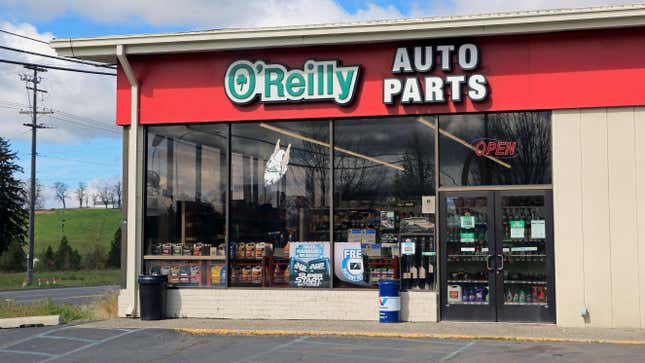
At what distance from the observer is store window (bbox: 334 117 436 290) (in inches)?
619

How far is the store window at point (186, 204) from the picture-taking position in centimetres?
1683

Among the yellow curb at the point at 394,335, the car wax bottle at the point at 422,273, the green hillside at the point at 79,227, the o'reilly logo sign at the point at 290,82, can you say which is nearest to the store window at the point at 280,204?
the o'reilly logo sign at the point at 290,82

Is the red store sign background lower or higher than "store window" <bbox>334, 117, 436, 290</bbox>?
higher

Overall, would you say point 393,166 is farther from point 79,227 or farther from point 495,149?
point 79,227

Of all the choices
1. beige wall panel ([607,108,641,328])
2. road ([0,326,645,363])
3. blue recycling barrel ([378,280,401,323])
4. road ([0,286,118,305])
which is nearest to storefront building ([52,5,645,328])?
beige wall panel ([607,108,641,328])

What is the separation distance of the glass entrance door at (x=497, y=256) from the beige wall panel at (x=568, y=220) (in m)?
0.17

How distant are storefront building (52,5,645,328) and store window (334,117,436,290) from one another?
31 mm

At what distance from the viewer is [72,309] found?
18.8 m

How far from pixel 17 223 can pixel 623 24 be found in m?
49.2

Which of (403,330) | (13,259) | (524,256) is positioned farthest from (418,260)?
(13,259)

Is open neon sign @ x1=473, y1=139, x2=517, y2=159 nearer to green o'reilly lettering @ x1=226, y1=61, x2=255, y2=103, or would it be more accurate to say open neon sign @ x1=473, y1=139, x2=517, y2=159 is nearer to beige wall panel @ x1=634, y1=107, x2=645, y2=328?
beige wall panel @ x1=634, y1=107, x2=645, y2=328

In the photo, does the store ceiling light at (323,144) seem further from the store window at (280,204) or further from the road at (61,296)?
the road at (61,296)

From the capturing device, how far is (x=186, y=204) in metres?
17.0

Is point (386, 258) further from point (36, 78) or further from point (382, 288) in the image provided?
point (36, 78)
